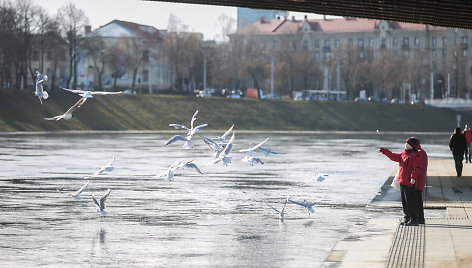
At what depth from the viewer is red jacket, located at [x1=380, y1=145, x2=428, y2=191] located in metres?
16.3

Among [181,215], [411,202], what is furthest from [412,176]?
[181,215]

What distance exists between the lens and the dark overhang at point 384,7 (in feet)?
58.6

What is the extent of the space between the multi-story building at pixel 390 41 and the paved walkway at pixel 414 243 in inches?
5157

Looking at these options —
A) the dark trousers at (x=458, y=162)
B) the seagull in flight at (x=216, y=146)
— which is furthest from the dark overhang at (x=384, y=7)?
the dark trousers at (x=458, y=162)

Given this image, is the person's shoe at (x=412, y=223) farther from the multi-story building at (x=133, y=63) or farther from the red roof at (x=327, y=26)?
the red roof at (x=327, y=26)

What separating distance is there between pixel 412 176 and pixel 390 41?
530 feet

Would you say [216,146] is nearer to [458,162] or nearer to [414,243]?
[414,243]

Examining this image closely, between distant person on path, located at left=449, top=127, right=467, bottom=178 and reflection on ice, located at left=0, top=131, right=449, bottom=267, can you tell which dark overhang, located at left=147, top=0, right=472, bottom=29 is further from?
distant person on path, located at left=449, top=127, right=467, bottom=178

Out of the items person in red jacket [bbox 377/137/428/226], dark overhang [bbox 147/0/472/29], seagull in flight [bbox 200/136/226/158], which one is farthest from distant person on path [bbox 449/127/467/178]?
seagull in flight [bbox 200/136/226/158]

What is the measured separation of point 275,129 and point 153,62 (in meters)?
65.2

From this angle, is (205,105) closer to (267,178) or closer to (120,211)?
(267,178)

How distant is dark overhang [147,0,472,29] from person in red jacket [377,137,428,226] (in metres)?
2.82

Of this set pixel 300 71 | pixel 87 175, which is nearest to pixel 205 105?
pixel 300 71

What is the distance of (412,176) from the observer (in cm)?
1639
